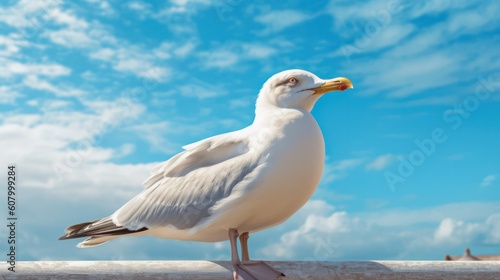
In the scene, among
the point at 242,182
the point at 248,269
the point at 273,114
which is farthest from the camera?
the point at 273,114

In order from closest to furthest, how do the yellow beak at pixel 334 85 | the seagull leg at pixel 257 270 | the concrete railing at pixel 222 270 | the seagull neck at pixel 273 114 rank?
the concrete railing at pixel 222 270
the seagull leg at pixel 257 270
the seagull neck at pixel 273 114
the yellow beak at pixel 334 85

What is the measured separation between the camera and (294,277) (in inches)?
156

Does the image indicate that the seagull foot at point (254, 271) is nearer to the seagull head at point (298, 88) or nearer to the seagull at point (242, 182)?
the seagull at point (242, 182)

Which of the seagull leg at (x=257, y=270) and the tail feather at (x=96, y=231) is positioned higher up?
the tail feather at (x=96, y=231)

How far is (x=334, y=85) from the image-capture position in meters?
4.23

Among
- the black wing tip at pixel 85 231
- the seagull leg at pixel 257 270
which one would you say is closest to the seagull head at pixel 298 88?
the seagull leg at pixel 257 270

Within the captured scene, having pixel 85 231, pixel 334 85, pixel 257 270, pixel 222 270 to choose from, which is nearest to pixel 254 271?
pixel 257 270

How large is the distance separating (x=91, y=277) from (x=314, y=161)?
1.65 m

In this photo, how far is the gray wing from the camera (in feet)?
12.9

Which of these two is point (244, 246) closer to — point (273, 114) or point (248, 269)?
point (248, 269)

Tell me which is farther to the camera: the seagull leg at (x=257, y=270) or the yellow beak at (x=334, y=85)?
the yellow beak at (x=334, y=85)

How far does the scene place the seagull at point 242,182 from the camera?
3.85 m

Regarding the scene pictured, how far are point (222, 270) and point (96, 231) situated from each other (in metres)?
0.98

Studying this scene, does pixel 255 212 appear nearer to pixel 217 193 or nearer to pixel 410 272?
pixel 217 193
